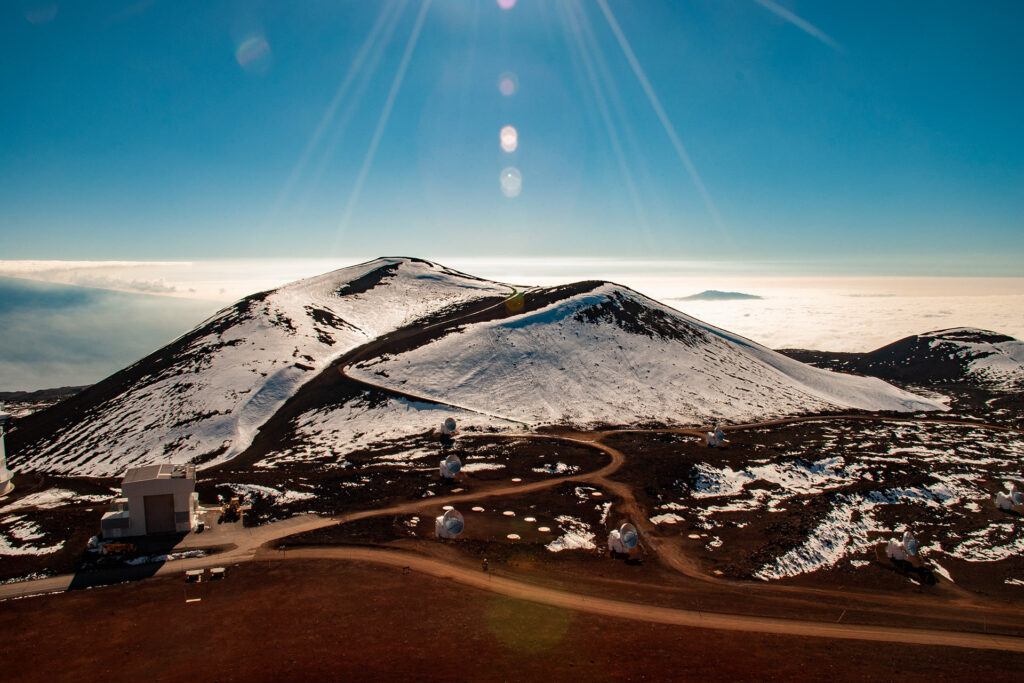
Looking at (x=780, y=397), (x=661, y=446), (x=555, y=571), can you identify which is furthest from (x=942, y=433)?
(x=555, y=571)

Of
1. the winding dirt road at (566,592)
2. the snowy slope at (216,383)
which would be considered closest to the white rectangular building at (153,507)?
the winding dirt road at (566,592)

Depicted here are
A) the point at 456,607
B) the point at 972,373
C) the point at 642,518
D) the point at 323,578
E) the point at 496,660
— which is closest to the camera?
the point at 496,660

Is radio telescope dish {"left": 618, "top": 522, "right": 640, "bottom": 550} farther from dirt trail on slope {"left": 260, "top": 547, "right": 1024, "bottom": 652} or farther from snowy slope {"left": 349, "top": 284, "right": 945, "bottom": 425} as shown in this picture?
snowy slope {"left": 349, "top": 284, "right": 945, "bottom": 425}

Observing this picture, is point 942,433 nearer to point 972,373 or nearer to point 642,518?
point 642,518

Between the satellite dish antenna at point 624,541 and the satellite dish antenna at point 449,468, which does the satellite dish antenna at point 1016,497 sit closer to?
the satellite dish antenna at point 624,541

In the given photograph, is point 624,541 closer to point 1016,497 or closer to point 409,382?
point 1016,497

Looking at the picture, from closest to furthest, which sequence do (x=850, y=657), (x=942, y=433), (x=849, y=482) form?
(x=850, y=657), (x=849, y=482), (x=942, y=433)

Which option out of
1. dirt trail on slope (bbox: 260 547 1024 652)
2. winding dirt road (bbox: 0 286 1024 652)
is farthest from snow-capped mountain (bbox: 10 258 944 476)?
dirt trail on slope (bbox: 260 547 1024 652)
